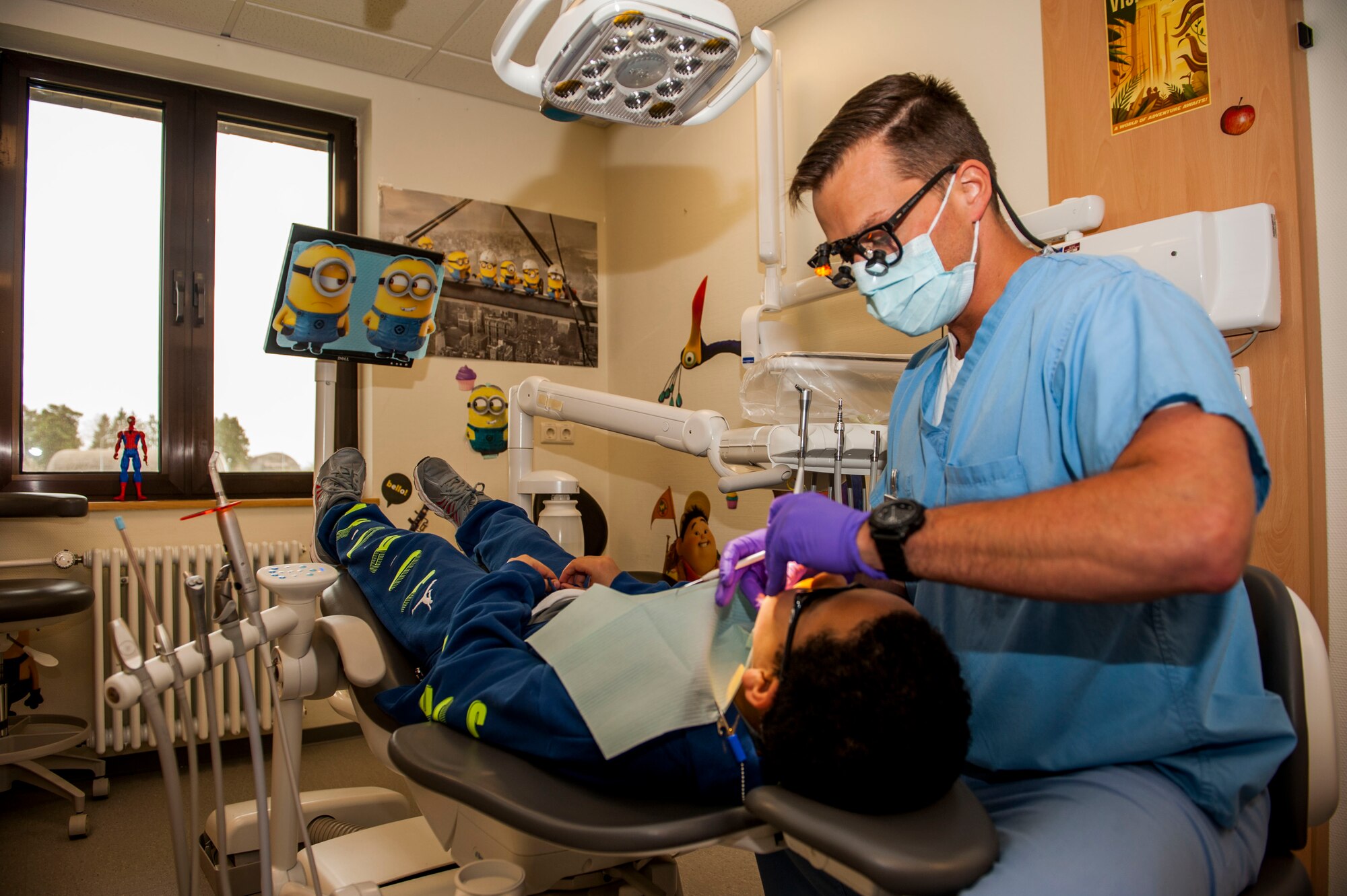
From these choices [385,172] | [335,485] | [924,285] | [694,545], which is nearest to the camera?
[924,285]

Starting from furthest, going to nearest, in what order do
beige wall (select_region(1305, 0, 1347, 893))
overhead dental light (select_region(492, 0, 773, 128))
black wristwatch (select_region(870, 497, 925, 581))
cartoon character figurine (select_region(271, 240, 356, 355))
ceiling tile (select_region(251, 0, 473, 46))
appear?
ceiling tile (select_region(251, 0, 473, 46)) → cartoon character figurine (select_region(271, 240, 356, 355)) → beige wall (select_region(1305, 0, 1347, 893)) → overhead dental light (select_region(492, 0, 773, 128)) → black wristwatch (select_region(870, 497, 925, 581))

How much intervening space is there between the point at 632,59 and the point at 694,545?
210 centimetres

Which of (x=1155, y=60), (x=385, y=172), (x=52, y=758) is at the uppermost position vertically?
(x=385, y=172)

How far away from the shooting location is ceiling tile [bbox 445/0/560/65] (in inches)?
112

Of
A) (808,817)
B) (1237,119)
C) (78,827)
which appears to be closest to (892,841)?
(808,817)

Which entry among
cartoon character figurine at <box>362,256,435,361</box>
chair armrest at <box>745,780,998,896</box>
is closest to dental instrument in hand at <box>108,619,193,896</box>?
chair armrest at <box>745,780,998,896</box>

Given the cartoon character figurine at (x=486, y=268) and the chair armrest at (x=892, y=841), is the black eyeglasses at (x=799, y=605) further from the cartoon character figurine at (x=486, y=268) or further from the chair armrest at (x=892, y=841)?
the cartoon character figurine at (x=486, y=268)

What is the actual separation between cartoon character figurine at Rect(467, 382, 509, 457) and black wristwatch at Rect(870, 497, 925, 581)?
287 cm

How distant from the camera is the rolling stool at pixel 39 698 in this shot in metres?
2.22

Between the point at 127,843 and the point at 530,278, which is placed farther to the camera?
the point at 530,278

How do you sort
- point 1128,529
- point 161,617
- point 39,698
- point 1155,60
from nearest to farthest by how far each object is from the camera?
1. point 1128,529
2. point 1155,60
3. point 39,698
4. point 161,617

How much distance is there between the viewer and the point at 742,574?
3.82 ft

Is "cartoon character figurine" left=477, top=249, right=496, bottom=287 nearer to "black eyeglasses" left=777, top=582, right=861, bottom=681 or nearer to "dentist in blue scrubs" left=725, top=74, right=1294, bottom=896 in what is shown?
"dentist in blue scrubs" left=725, top=74, right=1294, bottom=896

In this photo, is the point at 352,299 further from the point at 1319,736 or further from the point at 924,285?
the point at 1319,736
